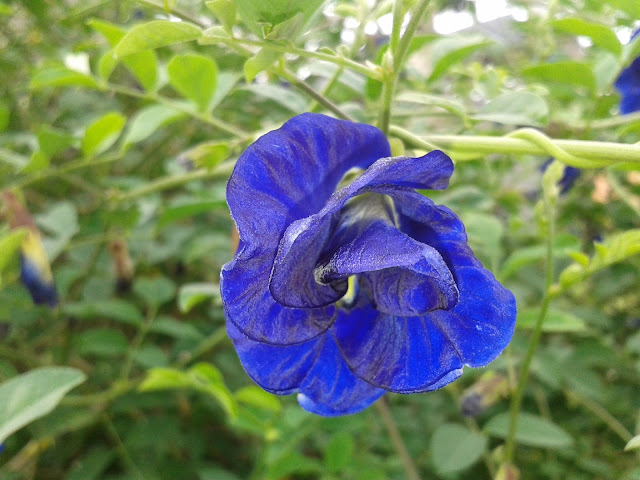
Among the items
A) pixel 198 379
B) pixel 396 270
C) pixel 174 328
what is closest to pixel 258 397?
pixel 198 379

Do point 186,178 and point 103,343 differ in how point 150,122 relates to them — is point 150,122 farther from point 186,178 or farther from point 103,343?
point 103,343

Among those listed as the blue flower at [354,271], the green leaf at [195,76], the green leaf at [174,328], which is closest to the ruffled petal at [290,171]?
the blue flower at [354,271]

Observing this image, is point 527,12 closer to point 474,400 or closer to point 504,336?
point 474,400

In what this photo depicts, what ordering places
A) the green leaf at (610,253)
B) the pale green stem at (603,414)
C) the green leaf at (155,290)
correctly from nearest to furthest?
the green leaf at (610,253)
the pale green stem at (603,414)
the green leaf at (155,290)

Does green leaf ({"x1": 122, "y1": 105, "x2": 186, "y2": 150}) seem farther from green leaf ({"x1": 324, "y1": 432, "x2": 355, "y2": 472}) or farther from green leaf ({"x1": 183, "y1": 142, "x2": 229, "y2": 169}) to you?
green leaf ({"x1": 324, "y1": 432, "x2": 355, "y2": 472})

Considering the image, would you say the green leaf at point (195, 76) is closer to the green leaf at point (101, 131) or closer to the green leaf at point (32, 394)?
the green leaf at point (101, 131)

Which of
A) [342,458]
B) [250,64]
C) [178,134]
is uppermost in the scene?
[250,64]

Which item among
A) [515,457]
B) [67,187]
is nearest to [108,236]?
[67,187]
